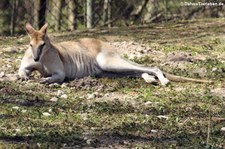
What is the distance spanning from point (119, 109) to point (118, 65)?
1.53 m

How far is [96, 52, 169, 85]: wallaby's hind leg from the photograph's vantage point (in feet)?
23.6

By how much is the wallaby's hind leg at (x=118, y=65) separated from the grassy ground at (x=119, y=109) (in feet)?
0.46

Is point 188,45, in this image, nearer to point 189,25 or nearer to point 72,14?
point 189,25

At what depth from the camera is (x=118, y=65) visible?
23.8ft

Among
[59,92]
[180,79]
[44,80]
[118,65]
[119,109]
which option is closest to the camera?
[119,109]

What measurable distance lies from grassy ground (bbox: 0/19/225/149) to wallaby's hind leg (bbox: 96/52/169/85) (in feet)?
0.46

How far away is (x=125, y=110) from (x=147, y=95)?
2.04 feet

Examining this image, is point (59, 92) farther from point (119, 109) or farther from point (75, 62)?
point (75, 62)

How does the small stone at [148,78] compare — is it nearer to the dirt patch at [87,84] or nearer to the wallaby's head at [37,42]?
the dirt patch at [87,84]

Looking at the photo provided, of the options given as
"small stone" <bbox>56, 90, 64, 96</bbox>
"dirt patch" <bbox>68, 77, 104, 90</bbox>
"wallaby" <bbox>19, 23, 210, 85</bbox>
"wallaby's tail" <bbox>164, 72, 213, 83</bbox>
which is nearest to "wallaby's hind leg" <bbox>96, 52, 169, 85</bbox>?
"wallaby" <bbox>19, 23, 210, 85</bbox>

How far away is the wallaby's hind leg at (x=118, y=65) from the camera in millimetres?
7203

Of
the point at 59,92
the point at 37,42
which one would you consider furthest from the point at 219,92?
the point at 37,42

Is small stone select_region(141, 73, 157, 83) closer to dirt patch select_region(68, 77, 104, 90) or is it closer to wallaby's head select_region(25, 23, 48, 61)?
dirt patch select_region(68, 77, 104, 90)

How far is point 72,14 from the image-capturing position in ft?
41.6
